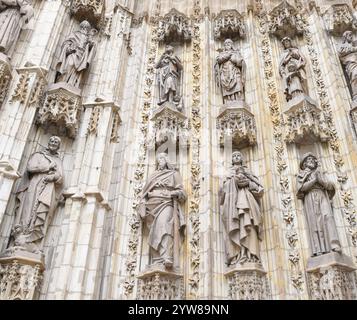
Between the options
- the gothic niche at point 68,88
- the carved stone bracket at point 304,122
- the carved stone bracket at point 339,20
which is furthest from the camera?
the carved stone bracket at point 339,20

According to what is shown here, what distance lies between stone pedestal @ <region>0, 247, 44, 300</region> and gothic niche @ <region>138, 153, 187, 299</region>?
145 centimetres

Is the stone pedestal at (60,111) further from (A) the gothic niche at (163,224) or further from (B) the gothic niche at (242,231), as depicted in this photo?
(B) the gothic niche at (242,231)

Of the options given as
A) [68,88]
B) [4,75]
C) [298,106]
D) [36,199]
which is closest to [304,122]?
[298,106]

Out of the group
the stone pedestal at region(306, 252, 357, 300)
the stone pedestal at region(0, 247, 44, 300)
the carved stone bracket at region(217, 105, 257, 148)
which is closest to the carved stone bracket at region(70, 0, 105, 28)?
the carved stone bracket at region(217, 105, 257, 148)

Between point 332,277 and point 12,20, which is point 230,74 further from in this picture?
point 332,277

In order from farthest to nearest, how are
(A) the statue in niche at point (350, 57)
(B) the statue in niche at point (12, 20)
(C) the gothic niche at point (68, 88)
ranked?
(A) the statue in niche at point (350, 57), (C) the gothic niche at point (68, 88), (B) the statue in niche at point (12, 20)

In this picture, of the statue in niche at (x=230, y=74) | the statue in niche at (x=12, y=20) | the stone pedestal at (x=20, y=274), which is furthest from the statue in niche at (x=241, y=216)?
the statue in niche at (x=12, y=20)

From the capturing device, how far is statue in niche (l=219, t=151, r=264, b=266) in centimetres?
645

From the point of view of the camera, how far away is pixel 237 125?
26.1ft

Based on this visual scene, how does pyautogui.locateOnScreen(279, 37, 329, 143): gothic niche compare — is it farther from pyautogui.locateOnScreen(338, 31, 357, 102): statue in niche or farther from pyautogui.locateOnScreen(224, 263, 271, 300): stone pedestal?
pyautogui.locateOnScreen(224, 263, 271, 300): stone pedestal

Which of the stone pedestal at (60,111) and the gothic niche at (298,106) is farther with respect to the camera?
the gothic niche at (298,106)

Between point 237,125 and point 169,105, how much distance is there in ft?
4.33

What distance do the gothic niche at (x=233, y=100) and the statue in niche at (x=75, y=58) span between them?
100 inches

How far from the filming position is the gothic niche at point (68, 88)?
754cm
